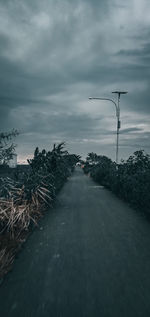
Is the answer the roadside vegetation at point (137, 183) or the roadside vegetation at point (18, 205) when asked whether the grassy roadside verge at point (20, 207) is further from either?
the roadside vegetation at point (137, 183)

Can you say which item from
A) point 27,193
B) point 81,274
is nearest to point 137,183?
point 27,193

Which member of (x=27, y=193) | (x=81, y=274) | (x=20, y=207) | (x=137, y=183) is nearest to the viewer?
(x=81, y=274)

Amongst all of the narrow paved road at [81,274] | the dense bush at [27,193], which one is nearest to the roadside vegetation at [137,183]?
the narrow paved road at [81,274]

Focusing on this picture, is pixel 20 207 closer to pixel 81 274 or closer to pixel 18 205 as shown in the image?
pixel 18 205

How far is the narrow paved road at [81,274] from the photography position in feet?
10.6

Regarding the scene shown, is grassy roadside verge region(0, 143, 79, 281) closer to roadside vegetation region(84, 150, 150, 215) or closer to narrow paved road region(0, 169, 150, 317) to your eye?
narrow paved road region(0, 169, 150, 317)

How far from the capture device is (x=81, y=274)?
419 centimetres

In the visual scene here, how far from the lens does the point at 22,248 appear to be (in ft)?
18.2

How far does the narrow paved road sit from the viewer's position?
3232 mm

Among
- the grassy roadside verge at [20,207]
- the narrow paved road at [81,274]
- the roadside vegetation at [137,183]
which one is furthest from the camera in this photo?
the roadside vegetation at [137,183]

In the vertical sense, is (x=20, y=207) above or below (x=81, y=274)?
above

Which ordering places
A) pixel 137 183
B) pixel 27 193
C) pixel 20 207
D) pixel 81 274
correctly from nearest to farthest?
pixel 81 274 < pixel 20 207 < pixel 27 193 < pixel 137 183

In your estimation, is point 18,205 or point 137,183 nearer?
point 18,205

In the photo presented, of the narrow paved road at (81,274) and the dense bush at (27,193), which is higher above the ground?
the dense bush at (27,193)
